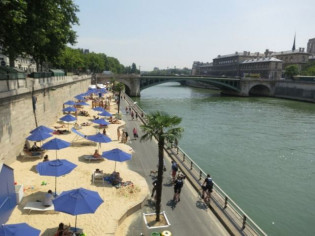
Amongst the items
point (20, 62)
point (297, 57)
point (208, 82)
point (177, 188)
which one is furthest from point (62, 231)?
point (297, 57)

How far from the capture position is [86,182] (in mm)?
15648

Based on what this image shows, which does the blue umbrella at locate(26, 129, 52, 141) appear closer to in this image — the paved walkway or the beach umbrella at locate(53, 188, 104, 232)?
the paved walkway

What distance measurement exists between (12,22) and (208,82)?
266 feet

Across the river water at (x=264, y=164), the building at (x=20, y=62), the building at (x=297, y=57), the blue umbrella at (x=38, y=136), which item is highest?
the building at (x=297, y=57)

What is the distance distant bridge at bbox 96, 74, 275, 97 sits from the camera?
81.1 m

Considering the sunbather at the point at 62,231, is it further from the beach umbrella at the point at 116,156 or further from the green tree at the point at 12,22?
the green tree at the point at 12,22

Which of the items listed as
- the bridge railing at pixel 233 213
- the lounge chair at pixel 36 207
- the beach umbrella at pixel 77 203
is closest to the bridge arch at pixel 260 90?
the bridge railing at pixel 233 213

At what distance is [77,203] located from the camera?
10.1 metres

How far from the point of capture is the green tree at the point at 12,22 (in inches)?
583

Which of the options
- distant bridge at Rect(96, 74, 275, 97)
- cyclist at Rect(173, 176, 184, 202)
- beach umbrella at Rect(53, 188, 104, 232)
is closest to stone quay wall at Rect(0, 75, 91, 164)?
beach umbrella at Rect(53, 188, 104, 232)

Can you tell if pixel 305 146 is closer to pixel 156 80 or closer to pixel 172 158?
pixel 172 158

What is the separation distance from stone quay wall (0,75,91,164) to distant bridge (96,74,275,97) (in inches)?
1977

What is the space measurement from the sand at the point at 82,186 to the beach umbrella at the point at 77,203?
1553mm

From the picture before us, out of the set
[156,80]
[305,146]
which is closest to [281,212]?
[305,146]
